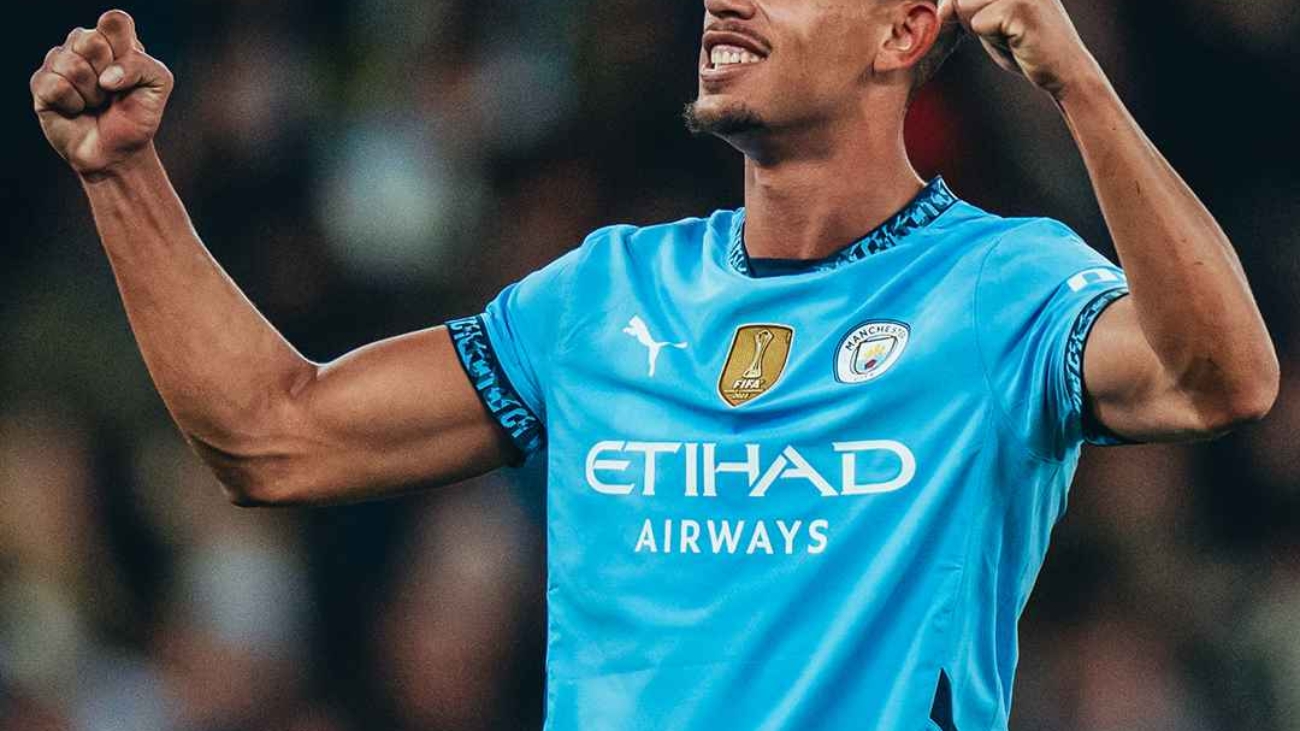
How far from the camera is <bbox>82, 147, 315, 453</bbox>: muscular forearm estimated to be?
10.7ft

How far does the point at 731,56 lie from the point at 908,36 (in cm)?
32

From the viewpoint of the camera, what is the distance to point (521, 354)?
345cm

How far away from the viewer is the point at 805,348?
3205 mm

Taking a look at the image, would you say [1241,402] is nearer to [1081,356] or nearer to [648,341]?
[1081,356]

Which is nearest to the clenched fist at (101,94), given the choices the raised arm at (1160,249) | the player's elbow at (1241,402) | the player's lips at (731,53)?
the player's lips at (731,53)

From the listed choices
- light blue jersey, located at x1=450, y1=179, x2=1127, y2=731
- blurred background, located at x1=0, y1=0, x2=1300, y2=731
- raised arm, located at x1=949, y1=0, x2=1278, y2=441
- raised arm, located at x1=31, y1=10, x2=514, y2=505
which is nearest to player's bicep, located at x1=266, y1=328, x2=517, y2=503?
raised arm, located at x1=31, y1=10, x2=514, y2=505

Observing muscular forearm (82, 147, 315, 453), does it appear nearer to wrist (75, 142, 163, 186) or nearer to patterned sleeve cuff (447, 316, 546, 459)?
wrist (75, 142, 163, 186)

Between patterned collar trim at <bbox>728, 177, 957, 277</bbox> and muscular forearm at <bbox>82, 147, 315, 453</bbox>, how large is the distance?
2.68 ft

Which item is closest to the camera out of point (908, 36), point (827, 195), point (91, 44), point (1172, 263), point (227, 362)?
point (1172, 263)

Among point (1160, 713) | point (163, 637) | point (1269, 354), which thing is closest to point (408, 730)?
point (163, 637)

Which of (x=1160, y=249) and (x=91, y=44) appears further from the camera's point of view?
(x=91, y=44)

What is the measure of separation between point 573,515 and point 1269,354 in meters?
1.12

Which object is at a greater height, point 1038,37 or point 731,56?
point 1038,37

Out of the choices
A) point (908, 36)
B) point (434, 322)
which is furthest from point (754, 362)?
point (434, 322)
